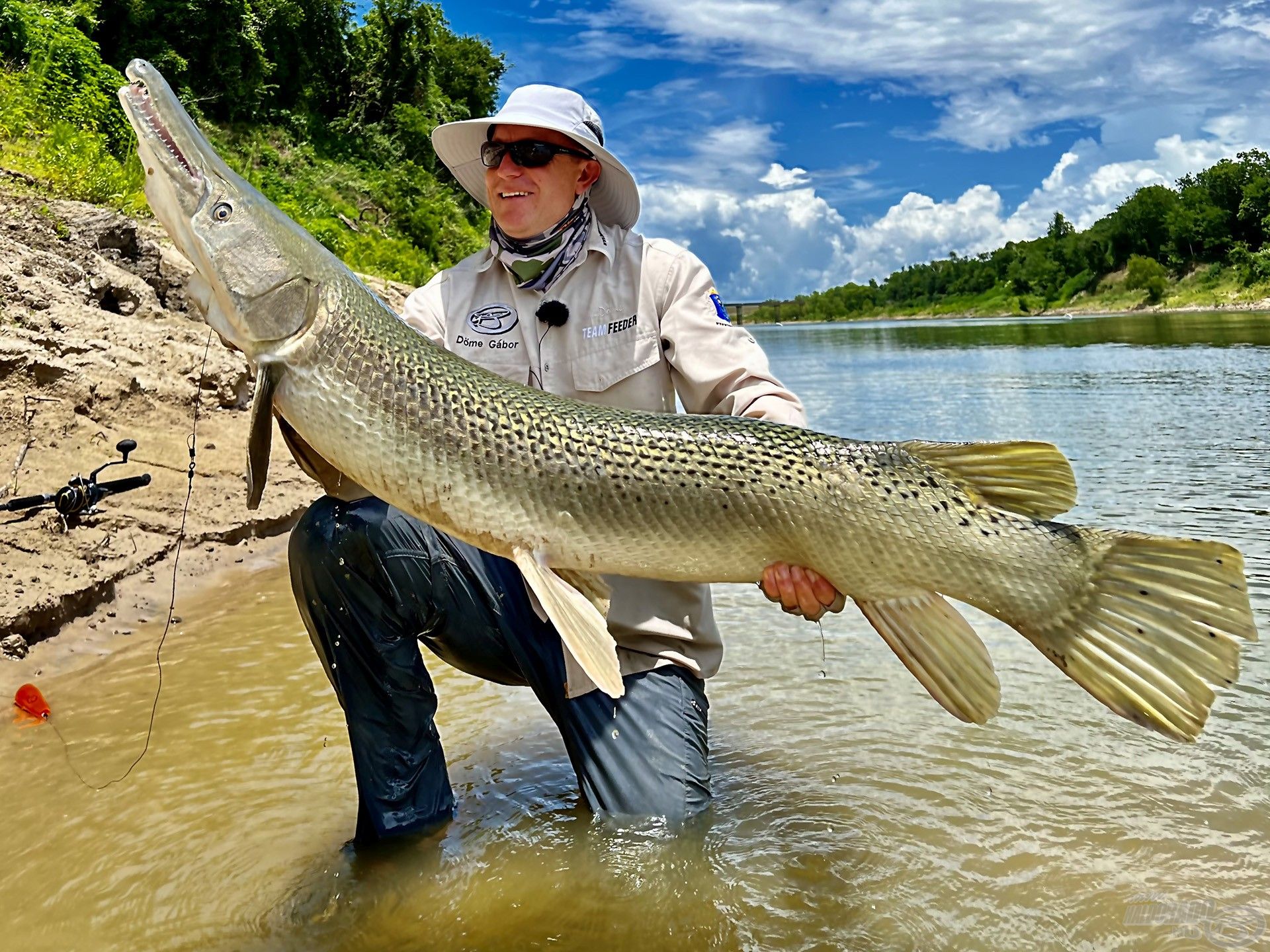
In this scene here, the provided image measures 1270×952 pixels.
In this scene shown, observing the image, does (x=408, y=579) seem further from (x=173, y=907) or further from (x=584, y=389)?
(x=173, y=907)

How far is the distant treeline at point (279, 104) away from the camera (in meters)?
10.4

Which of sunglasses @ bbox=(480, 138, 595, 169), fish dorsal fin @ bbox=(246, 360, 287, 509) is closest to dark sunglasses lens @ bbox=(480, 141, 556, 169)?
sunglasses @ bbox=(480, 138, 595, 169)

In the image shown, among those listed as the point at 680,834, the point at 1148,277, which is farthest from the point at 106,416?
the point at 1148,277

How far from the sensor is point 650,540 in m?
2.94

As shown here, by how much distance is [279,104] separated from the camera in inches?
1220

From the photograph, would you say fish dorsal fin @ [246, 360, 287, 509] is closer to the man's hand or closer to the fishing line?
the fishing line

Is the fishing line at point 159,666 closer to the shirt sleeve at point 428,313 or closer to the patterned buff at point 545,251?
the shirt sleeve at point 428,313

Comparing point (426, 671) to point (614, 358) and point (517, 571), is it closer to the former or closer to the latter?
point (517, 571)

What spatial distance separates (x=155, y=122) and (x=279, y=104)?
31457 millimetres

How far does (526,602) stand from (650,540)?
71 centimetres

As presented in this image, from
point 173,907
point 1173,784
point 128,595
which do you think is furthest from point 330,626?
point 1173,784

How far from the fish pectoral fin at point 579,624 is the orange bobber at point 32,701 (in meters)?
2.56

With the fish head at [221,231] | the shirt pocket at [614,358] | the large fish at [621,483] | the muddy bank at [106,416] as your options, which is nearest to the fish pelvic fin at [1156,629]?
the large fish at [621,483]

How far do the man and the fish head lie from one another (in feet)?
1.45
